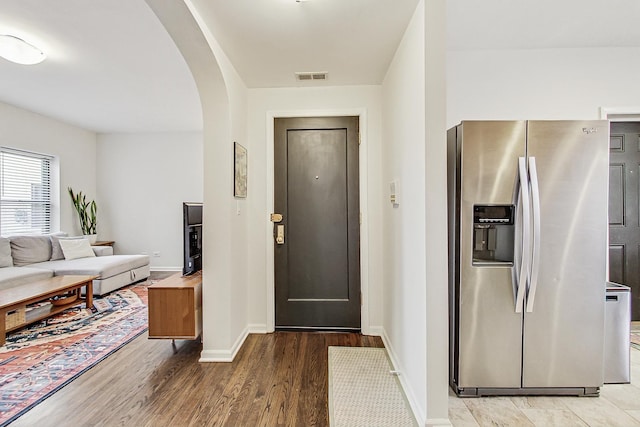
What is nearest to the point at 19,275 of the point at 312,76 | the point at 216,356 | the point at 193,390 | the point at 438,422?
the point at 216,356

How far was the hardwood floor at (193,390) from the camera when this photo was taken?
1816mm

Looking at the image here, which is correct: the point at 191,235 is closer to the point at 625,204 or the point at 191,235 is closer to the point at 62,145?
the point at 625,204

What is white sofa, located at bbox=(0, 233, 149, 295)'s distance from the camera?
3.83m

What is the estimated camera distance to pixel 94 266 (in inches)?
170

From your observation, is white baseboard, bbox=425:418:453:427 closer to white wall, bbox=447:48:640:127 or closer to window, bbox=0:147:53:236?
white wall, bbox=447:48:640:127

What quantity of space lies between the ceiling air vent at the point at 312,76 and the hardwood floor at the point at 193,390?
2431mm

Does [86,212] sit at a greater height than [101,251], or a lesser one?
greater

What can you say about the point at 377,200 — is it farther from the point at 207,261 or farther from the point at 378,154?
the point at 207,261

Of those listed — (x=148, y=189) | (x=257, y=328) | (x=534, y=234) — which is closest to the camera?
(x=534, y=234)

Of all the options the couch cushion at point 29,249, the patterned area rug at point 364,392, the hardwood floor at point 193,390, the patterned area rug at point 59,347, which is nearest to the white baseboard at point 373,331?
the hardwood floor at point 193,390

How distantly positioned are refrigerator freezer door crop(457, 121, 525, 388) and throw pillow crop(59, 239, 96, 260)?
5404 mm

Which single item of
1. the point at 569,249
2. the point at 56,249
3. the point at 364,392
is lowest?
the point at 364,392

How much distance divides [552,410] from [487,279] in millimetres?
834

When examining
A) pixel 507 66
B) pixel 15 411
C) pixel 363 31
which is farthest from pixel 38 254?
pixel 507 66
